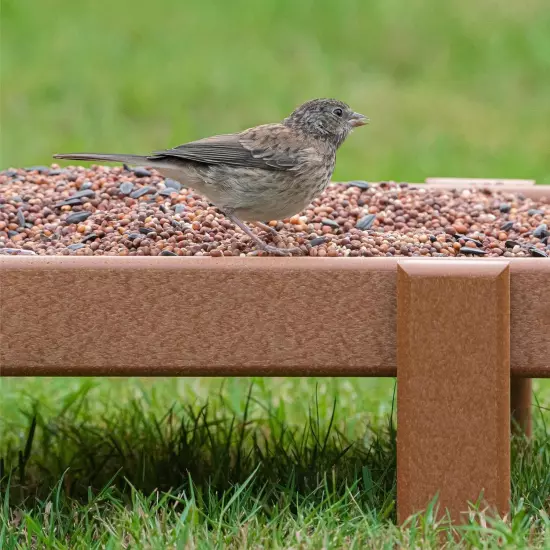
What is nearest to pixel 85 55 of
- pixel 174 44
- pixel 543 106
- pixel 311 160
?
pixel 174 44

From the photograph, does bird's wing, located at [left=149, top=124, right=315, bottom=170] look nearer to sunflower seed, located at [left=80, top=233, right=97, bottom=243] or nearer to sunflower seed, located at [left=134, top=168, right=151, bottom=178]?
sunflower seed, located at [left=80, top=233, right=97, bottom=243]

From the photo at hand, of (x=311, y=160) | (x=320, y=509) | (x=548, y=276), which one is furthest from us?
(x=311, y=160)

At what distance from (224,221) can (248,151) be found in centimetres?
28

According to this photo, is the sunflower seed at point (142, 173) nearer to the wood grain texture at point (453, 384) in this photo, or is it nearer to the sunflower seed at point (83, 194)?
the sunflower seed at point (83, 194)

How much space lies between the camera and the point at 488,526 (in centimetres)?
312

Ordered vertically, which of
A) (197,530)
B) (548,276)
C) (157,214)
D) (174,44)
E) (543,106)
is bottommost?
(197,530)

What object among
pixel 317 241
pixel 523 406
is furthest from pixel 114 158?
pixel 523 406

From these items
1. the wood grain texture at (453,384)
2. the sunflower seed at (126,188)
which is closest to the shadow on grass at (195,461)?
the wood grain texture at (453,384)

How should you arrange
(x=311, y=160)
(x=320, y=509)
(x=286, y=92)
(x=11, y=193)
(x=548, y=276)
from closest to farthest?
(x=548, y=276)
(x=320, y=509)
(x=311, y=160)
(x=11, y=193)
(x=286, y=92)

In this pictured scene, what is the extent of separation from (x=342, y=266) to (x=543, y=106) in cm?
539

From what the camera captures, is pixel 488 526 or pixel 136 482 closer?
pixel 488 526

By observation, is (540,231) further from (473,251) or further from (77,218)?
(77,218)

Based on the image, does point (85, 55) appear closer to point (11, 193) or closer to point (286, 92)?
point (286, 92)

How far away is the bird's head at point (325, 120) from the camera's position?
3994 mm
